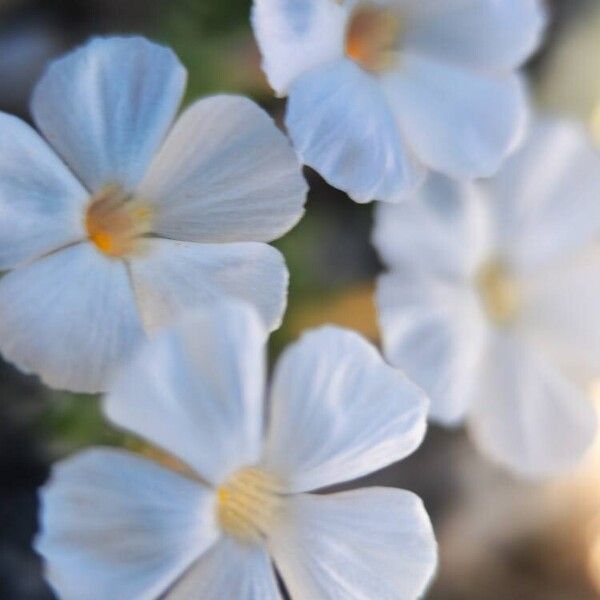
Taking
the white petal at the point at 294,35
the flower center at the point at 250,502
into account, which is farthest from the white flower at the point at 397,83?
the flower center at the point at 250,502

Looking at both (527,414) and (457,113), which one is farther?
(527,414)

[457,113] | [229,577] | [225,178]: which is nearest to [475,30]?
[457,113]

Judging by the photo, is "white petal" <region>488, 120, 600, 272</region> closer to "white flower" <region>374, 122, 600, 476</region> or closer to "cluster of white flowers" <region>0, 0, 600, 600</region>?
"white flower" <region>374, 122, 600, 476</region>

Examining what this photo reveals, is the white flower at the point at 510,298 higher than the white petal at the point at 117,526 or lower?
lower

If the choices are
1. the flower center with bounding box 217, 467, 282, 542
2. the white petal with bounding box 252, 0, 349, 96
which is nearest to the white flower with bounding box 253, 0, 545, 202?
the white petal with bounding box 252, 0, 349, 96

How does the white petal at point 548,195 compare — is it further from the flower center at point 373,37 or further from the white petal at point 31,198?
the white petal at point 31,198

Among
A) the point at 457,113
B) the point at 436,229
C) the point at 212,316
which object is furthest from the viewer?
the point at 436,229

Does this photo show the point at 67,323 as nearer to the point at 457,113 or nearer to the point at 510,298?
the point at 457,113
